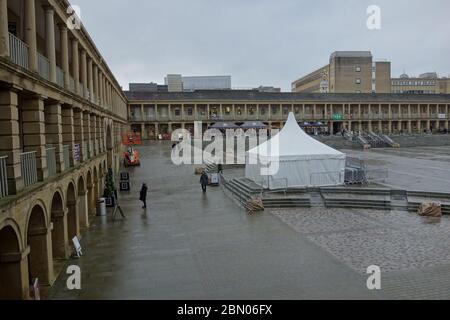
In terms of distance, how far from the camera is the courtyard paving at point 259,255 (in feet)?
33.1

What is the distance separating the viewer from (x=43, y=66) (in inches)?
472

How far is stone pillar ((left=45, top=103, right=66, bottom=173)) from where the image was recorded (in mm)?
12711

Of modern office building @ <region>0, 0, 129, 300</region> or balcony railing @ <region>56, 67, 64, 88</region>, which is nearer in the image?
modern office building @ <region>0, 0, 129, 300</region>

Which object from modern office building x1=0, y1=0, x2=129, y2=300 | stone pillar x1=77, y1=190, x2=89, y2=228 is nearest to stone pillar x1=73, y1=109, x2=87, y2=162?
modern office building x1=0, y1=0, x2=129, y2=300

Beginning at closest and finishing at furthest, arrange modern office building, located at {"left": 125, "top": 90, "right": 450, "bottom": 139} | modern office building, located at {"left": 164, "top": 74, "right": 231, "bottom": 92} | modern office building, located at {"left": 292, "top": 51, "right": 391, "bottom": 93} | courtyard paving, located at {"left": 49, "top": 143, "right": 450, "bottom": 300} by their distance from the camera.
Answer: courtyard paving, located at {"left": 49, "top": 143, "right": 450, "bottom": 300} < modern office building, located at {"left": 125, "top": 90, "right": 450, "bottom": 139} < modern office building, located at {"left": 292, "top": 51, "right": 391, "bottom": 93} < modern office building, located at {"left": 164, "top": 74, "right": 231, "bottom": 92}

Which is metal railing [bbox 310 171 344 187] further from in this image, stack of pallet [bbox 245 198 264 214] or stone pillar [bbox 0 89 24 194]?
stone pillar [bbox 0 89 24 194]

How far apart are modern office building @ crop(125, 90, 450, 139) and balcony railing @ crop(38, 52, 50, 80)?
207 feet

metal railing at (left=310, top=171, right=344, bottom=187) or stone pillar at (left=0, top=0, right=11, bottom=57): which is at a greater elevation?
stone pillar at (left=0, top=0, right=11, bottom=57)

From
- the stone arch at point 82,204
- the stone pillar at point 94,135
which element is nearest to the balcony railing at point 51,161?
the stone arch at point 82,204

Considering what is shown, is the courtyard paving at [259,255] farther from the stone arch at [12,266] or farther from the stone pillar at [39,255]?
the stone arch at [12,266]

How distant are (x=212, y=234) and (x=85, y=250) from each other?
4.50m

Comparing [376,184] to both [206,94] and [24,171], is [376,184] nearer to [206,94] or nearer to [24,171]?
[24,171]

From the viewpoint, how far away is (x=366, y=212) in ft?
61.6

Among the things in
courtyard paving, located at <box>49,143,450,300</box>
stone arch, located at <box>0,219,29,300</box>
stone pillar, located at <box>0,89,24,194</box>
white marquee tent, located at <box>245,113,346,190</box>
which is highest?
stone pillar, located at <box>0,89,24,194</box>
